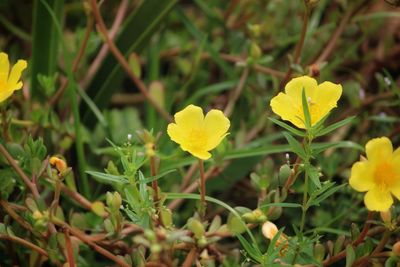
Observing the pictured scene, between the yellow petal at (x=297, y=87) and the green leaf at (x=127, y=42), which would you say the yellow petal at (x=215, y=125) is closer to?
the yellow petal at (x=297, y=87)

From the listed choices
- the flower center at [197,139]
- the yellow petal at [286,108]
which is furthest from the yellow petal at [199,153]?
the yellow petal at [286,108]

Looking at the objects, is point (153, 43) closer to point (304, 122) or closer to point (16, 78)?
point (16, 78)

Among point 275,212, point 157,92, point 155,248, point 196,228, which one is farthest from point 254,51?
point 155,248

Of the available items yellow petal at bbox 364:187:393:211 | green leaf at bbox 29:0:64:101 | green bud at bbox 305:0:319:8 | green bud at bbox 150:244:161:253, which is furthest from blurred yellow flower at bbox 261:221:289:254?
green leaf at bbox 29:0:64:101

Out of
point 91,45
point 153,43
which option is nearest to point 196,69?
point 153,43

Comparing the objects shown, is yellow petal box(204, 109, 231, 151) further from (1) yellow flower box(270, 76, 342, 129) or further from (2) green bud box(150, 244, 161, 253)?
(2) green bud box(150, 244, 161, 253)

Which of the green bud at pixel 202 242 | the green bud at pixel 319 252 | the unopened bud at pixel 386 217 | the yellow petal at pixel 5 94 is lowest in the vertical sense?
the green bud at pixel 319 252
